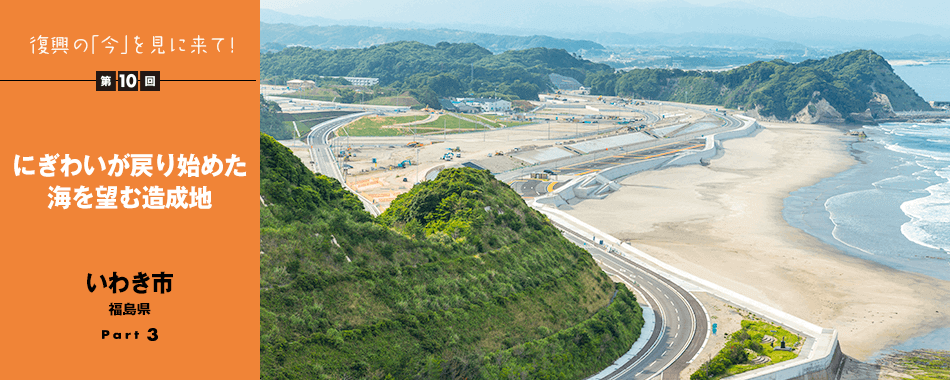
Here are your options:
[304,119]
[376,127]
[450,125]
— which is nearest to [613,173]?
[450,125]

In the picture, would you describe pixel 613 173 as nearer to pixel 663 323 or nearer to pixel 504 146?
pixel 504 146

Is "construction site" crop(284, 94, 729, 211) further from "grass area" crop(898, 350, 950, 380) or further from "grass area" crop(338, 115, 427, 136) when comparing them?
Result: "grass area" crop(898, 350, 950, 380)

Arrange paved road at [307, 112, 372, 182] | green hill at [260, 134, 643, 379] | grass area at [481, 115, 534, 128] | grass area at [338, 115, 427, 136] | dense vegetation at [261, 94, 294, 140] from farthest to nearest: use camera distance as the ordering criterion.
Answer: grass area at [481, 115, 534, 128] < grass area at [338, 115, 427, 136] < dense vegetation at [261, 94, 294, 140] < paved road at [307, 112, 372, 182] < green hill at [260, 134, 643, 379]

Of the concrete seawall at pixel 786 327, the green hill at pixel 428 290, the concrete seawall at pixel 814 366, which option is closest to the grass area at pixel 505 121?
the concrete seawall at pixel 786 327

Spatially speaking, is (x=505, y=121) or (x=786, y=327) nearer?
(x=786, y=327)

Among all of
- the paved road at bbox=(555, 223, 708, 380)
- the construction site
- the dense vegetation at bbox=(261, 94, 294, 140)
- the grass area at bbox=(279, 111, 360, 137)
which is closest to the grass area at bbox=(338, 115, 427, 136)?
the construction site

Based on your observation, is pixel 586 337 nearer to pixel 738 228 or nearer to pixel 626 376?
pixel 626 376
